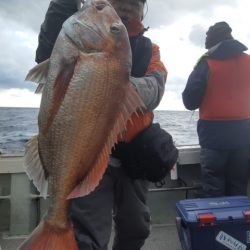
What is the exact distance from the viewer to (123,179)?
2.66m

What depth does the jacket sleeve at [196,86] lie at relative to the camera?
477 cm

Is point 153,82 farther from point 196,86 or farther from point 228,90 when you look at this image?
point 228,90

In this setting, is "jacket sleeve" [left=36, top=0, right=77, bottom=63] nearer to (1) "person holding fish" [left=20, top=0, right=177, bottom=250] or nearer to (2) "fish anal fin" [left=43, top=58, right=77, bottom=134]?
(1) "person holding fish" [left=20, top=0, right=177, bottom=250]

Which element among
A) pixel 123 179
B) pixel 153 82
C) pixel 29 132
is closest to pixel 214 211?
pixel 123 179

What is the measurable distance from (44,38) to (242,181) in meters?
3.24

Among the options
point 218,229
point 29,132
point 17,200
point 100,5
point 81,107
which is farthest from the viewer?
point 29,132

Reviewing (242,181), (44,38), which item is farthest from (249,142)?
(44,38)

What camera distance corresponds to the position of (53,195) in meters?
1.88

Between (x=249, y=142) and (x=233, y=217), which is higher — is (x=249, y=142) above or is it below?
above

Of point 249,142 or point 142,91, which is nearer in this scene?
point 142,91

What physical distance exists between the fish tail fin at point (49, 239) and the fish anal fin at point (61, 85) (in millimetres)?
489

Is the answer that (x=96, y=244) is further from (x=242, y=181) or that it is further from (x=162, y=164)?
(x=242, y=181)

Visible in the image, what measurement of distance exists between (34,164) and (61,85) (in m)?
0.41

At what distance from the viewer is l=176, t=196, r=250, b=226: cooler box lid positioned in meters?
3.58
